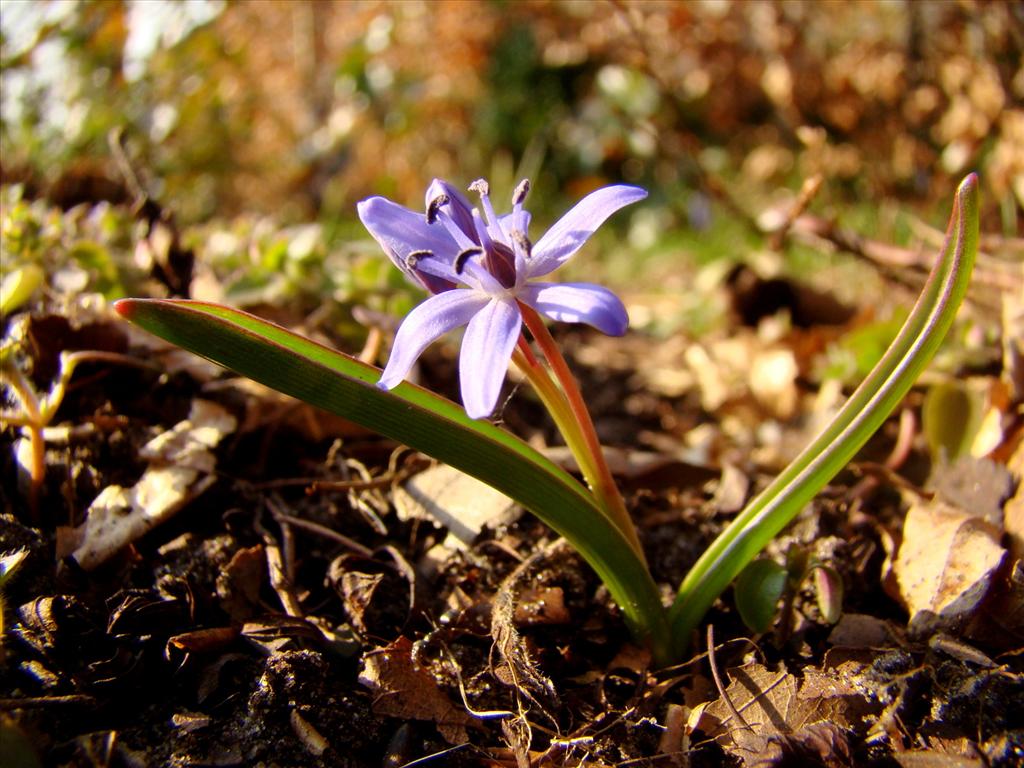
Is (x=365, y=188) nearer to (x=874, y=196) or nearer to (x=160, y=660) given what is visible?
(x=874, y=196)

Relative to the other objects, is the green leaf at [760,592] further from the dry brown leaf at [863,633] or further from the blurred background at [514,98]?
the blurred background at [514,98]

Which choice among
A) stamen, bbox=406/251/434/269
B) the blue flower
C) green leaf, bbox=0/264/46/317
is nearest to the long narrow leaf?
the blue flower

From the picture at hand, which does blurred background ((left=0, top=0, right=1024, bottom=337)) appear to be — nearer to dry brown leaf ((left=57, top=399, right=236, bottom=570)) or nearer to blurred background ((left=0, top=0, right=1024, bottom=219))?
blurred background ((left=0, top=0, right=1024, bottom=219))

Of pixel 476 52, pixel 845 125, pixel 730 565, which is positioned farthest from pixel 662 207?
pixel 730 565

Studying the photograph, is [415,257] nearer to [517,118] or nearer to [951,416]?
[951,416]

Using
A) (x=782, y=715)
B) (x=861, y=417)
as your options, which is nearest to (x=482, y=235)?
(x=861, y=417)

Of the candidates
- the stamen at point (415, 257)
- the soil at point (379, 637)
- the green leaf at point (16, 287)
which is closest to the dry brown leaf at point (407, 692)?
the soil at point (379, 637)
